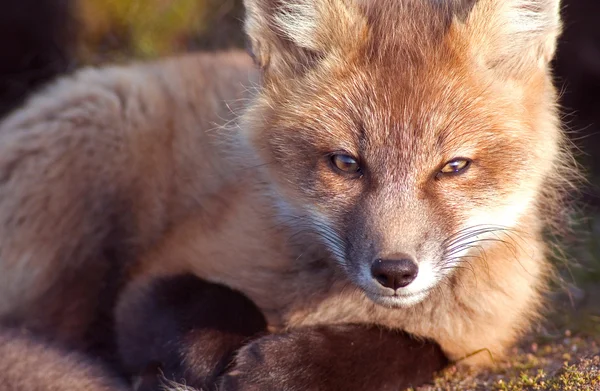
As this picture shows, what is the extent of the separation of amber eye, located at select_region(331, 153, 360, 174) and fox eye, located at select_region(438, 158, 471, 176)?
0.28m

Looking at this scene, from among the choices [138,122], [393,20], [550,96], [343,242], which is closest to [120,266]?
[138,122]

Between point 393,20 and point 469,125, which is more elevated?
point 393,20

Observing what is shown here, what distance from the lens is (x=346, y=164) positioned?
2.62 m

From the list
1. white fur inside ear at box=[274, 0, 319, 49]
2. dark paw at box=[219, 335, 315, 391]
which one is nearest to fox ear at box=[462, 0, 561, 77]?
white fur inside ear at box=[274, 0, 319, 49]

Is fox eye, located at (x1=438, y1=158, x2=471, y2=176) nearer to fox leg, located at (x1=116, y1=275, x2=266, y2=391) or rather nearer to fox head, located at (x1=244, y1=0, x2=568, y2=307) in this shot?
fox head, located at (x1=244, y1=0, x2=568, y2=307)

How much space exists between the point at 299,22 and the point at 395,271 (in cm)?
101

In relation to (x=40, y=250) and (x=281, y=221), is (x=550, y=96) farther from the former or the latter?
(x=40, y=250)

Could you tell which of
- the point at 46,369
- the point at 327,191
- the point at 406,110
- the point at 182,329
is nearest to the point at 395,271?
the point at 327,191

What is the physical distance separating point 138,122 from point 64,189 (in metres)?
0.50

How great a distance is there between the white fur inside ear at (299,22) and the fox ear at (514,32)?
20.8 inches

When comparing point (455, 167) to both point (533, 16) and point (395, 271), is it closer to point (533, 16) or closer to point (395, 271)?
point (395, 271)

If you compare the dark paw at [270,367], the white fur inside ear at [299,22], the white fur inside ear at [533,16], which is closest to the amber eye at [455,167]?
the white fur inside ear at [533,16]

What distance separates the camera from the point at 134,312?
3076mm

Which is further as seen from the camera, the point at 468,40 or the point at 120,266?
the point at 120,266
